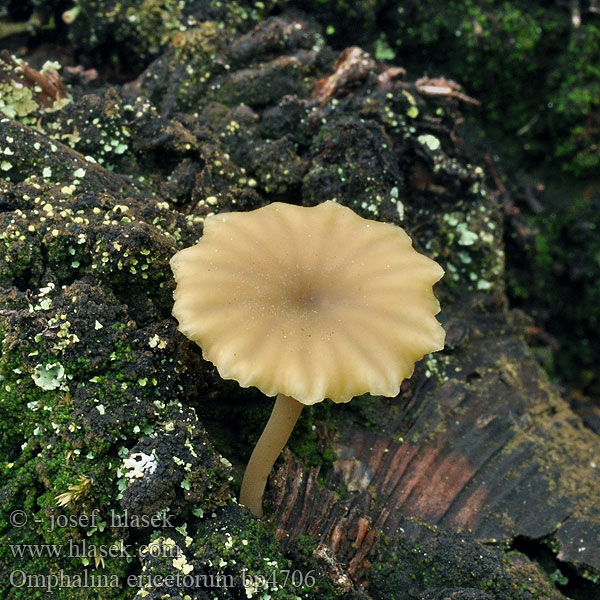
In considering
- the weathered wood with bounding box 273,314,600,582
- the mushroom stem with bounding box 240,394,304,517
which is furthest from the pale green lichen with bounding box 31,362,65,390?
the weathered wood with bounding box 273,314,600,582

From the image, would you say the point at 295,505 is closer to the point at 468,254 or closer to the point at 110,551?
the point at 110,551

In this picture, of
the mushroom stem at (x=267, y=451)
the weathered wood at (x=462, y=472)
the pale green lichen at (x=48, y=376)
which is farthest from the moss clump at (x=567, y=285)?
the pale green lichen at (x=48, y=376)

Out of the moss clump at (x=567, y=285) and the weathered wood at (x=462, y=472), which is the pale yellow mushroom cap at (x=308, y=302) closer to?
the weathered wood at (x=462, y=472)

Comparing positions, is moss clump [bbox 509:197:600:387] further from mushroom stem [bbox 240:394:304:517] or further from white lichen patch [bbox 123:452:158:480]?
white lichen patch [bbox 123:452:158:480]

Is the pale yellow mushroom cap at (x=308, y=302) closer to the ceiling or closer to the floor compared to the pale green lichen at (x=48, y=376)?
closer to the ceiling

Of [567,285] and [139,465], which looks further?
[567,285]

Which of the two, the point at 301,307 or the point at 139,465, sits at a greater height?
the point at 301,307

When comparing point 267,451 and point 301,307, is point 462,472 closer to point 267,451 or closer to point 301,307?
point 267,451

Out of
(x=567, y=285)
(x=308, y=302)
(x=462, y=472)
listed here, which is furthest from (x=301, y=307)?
(x=567, y=285)
